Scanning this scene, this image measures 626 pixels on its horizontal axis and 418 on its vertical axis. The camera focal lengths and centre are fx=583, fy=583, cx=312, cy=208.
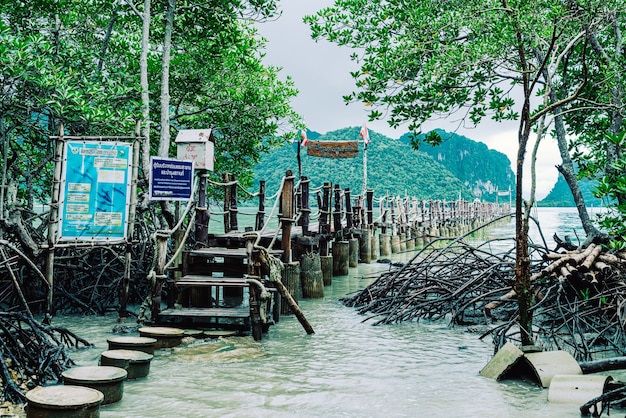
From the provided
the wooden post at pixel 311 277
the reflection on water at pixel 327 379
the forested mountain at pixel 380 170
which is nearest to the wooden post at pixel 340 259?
the wooden post at pixel 311 277

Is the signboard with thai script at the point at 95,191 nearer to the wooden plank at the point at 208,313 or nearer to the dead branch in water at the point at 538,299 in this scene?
the wooden plank at the point at 208,313

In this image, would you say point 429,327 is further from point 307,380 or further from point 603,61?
point 603,61

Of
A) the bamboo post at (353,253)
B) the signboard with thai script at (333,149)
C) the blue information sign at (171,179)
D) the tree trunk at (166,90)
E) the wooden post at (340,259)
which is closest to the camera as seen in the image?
the blue information sign at (171,179)

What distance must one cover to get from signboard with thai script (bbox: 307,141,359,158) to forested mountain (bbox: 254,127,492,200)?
108ft

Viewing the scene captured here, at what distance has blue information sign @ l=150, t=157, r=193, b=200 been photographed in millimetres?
8141

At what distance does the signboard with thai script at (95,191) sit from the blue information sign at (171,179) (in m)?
0.40

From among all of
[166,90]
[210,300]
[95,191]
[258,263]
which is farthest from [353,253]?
[95,191]

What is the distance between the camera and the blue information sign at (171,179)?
814 cm

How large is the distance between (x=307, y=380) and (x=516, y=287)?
219cm

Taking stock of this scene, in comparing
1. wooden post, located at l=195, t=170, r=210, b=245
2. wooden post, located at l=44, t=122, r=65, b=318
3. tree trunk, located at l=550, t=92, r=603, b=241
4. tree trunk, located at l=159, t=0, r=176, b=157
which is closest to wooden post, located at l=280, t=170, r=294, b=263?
wooden post, located at l=195, t=170, r=210, b=245

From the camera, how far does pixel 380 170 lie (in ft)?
234

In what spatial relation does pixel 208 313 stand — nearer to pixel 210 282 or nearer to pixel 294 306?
pixel 210 282

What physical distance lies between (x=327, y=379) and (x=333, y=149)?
693 inches

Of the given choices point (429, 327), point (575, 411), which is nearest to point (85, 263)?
point (429, 327)
